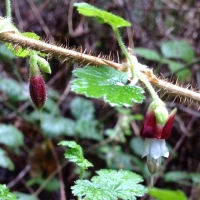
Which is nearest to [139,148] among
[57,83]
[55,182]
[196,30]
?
[55,182]

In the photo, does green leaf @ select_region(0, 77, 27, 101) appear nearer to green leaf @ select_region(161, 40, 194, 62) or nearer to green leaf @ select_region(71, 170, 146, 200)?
green leaf @ select_region(161, 40, 194, 62)

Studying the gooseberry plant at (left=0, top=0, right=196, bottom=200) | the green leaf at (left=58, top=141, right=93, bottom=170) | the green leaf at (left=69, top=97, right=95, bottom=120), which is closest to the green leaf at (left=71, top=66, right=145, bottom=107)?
the gooseberry plant at (left=0, top=0, right=196, bottom=200)

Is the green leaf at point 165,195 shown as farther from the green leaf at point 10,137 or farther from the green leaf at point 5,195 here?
the green leaf at point 10,137

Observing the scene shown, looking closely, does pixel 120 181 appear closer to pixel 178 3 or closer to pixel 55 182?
pixel 55 182

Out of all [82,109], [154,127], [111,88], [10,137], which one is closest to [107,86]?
[111,88]

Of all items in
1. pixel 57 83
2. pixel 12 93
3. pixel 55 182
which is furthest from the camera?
pixel 57 83

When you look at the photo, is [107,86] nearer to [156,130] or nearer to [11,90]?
[156,130]
